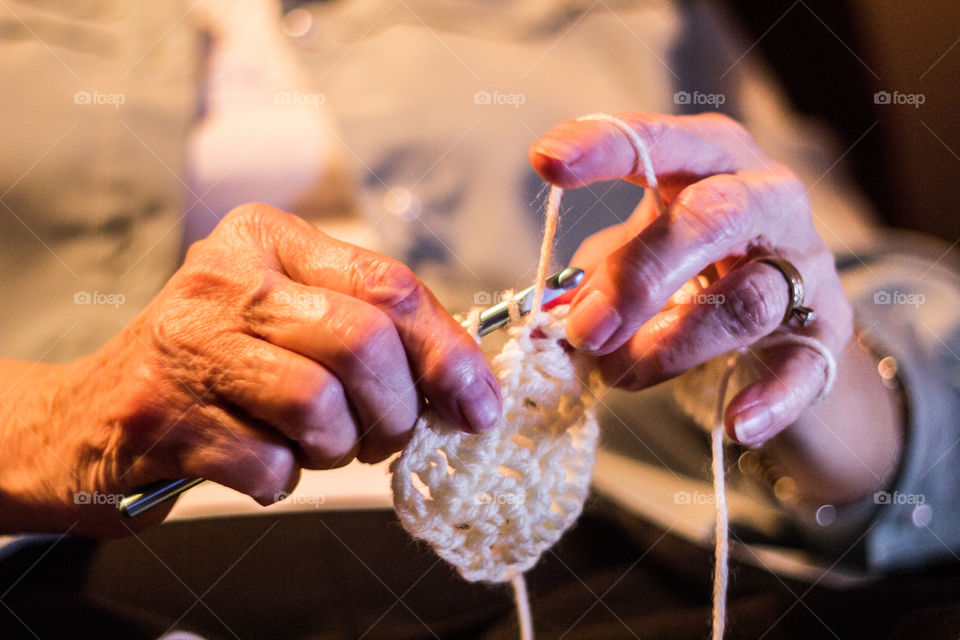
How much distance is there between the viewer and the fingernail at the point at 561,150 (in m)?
0.43

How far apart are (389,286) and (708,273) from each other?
1.21 feet

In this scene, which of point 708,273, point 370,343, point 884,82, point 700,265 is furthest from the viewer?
point 884,82

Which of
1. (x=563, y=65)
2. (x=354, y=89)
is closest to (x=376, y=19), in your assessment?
(x=354, y=89)

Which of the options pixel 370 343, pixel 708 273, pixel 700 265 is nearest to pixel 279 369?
pixel 370 343

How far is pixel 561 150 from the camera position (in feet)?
1.42

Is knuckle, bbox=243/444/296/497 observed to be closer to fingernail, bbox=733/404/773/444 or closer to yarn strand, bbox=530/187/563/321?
yarn strand, bbox=530/187/563/321

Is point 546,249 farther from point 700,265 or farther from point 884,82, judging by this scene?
point 884,82

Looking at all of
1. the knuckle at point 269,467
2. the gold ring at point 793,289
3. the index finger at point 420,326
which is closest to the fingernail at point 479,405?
the index finger at point 420,326

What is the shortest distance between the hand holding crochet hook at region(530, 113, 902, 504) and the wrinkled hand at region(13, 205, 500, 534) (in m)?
0.14

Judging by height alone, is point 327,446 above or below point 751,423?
above

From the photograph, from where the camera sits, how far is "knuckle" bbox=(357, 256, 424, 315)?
1.36 ft

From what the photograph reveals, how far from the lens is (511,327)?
49 cm

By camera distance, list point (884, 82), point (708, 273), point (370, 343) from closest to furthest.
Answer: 1. point (370, 343)
2. point (708, 273)
3. point (884, 82)

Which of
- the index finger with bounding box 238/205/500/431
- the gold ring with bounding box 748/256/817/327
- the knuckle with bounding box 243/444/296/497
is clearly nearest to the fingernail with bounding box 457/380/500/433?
the index finger with bounding box 238/205/500/431
